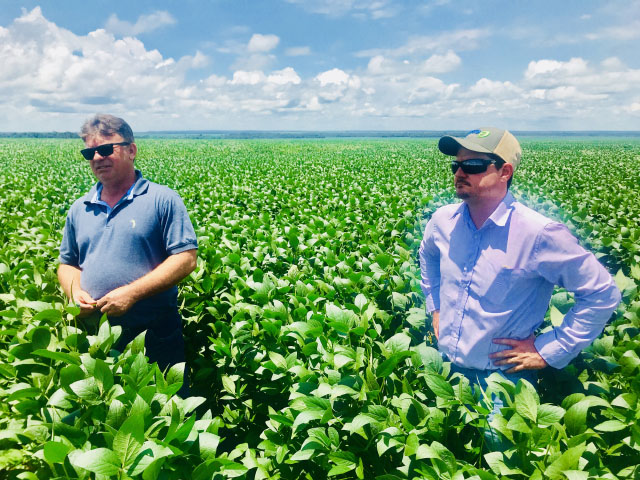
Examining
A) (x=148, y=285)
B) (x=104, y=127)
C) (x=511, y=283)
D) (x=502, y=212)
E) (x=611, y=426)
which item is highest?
(x=104, y=127)

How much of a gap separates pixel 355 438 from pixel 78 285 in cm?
→ 226

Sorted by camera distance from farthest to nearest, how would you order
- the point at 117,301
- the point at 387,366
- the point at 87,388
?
the point at 117,301, the point at 387,366, the point at 87,388

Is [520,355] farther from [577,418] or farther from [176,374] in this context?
[176,374]

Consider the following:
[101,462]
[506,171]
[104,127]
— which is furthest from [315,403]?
[104,127]

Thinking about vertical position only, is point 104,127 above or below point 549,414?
above

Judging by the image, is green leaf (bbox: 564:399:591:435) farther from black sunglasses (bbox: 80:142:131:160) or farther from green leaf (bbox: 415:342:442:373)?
black sunglasses (bbox: 80:142:131:160)

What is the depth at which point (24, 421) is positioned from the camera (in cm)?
176

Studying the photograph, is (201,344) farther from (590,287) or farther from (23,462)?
(590,287)

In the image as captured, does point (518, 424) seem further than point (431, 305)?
No

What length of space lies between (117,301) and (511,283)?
2406mm

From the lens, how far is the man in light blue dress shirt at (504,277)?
Answer: 1.90 metres

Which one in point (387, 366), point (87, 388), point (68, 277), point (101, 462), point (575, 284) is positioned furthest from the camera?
point (68, 277)

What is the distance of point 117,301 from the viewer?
268 cm

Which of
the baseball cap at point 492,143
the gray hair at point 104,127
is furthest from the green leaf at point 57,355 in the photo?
the baseball cap at point 492,143
